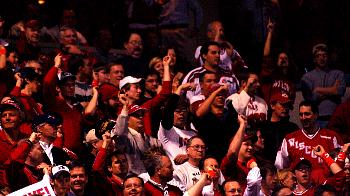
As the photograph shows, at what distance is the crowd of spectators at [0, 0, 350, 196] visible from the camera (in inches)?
637

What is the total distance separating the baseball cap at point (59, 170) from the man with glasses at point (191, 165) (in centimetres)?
192

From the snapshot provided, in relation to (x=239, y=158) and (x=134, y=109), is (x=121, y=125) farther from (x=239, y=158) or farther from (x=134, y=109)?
(x=239, y=158)

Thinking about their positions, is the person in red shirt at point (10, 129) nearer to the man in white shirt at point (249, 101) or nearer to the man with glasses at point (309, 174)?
the man with glasses at point (309, 174)

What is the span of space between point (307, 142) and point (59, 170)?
4.48 m

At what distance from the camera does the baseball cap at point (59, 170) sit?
49.8 feet

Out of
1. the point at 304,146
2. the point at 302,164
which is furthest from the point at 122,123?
the point at 304,146

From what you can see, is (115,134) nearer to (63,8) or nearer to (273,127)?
(273,127)

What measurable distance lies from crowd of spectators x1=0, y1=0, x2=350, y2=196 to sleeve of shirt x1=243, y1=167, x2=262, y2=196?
0.02m

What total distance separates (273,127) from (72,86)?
10.7 ft

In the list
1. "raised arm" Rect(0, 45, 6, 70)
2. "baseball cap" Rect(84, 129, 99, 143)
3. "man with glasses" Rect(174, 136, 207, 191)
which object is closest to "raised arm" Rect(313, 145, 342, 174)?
"man with glasses" Rect(174, 136, 207, 191)

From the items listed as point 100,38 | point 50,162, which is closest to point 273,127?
point 100,38

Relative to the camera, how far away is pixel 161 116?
17.8m

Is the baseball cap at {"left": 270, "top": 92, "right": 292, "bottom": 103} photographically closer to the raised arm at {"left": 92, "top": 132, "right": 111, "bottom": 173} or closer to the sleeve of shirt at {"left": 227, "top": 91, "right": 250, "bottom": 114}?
the sleeve of shirt at {"left": 227, "top": 91, "right": 250, "bottom": 114}

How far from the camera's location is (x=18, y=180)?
50.0 feet
